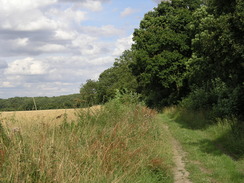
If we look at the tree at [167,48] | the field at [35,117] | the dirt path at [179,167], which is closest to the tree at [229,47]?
the dirt path at [179,167]

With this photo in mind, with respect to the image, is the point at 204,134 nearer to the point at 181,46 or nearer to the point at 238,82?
the point at 238,82

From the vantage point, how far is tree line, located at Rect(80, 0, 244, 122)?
1378 centimetres

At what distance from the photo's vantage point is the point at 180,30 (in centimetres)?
3369

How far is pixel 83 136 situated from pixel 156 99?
34.3m

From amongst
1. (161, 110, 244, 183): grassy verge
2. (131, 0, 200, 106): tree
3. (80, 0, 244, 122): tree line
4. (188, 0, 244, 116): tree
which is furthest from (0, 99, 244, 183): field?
(131, 0, 200, 106): tree

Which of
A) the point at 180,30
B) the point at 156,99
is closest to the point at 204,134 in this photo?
the point at 180,30

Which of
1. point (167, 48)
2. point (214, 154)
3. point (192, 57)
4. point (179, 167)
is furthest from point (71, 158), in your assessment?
point (167, 48)

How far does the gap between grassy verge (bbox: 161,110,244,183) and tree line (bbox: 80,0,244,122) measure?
266 cm

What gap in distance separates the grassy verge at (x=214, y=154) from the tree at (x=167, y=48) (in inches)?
619

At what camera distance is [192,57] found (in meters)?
26.9

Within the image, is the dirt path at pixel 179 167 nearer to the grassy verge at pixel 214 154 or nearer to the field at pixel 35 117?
the grassy verge at pixel 214 154

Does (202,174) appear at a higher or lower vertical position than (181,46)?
lower

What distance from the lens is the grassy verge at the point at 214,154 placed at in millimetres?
8477

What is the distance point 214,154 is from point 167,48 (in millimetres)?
23633
